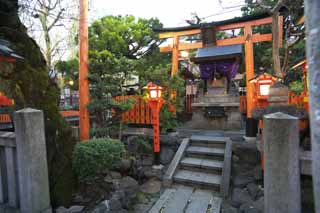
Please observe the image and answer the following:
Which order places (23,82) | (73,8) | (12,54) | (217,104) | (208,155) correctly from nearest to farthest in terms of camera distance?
(12,54), (23,82), (73,8), (208,155), (217,104)

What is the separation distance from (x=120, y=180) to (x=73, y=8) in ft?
13.3

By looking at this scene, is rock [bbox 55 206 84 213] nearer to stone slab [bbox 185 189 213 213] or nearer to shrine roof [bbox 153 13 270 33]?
stone slab [bbox 185 189 213 213]

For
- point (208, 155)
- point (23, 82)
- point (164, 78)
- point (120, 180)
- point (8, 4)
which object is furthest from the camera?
point (164, 78)

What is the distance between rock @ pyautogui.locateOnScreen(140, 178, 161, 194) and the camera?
4.03 m

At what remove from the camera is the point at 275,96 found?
3.14 meters

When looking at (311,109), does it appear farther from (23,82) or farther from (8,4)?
(8,4)

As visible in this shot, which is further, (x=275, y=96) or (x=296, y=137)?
(x=275, y=96)

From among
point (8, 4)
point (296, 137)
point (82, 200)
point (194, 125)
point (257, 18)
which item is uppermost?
point (257, 18)

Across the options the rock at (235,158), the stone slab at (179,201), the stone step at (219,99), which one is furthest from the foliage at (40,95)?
the stone step at (219,99)

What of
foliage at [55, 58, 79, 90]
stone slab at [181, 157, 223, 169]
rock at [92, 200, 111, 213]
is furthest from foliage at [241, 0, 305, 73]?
rock at [92, 200, 111, 213]

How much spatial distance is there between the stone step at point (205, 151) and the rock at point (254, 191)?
3.47 ft

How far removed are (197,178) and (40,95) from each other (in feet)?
11.4

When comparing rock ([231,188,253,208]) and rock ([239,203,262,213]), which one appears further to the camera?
rock ([231,188,253,208])

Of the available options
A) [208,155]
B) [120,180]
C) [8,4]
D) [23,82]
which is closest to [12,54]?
[23,82]
